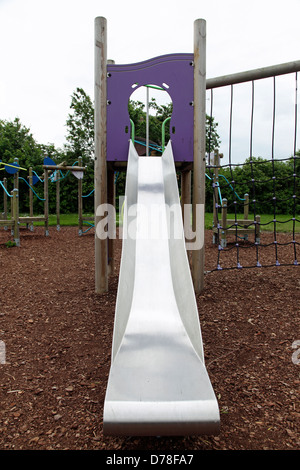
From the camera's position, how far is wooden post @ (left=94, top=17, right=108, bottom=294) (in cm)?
288

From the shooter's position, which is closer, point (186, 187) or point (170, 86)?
point (170, 86)

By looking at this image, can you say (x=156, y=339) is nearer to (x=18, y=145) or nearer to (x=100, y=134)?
(x=100, y=134)

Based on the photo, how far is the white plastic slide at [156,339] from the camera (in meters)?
1.11

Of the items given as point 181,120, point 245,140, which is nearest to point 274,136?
point 245,140

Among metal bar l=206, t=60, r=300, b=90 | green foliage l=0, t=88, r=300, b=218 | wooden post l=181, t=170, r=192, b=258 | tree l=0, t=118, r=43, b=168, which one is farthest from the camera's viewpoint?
tree l=0, t=118, r=43, b=168

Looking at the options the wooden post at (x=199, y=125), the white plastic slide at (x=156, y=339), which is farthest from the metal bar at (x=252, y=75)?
the white plastic slide at (x=156, y=339)

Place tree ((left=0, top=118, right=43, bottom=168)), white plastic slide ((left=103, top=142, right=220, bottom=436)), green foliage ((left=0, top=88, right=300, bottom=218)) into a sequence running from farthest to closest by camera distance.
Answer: tree ((left=0, top=118, right=43, bottom=168)) < green foliage ((left=0, top=88, right=300, bottom=218)) < white plastic slide ((left=103, top=142, right=220, bottom=436))

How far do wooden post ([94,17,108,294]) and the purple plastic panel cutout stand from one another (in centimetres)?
6

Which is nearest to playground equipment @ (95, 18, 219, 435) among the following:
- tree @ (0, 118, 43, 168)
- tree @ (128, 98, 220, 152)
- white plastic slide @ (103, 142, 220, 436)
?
white plastic slide @ (103, 142, 220, 436)

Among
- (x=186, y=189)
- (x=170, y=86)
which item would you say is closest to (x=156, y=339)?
(x=170, y=86)

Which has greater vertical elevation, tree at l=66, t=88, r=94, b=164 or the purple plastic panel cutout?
tree at l=66, t=88, r=94, b=164

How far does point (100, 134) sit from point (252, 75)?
1.64m

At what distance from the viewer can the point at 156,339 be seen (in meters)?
1.46

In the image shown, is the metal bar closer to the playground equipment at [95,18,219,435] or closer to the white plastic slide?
the playground equipment at [95,18,219,435]
